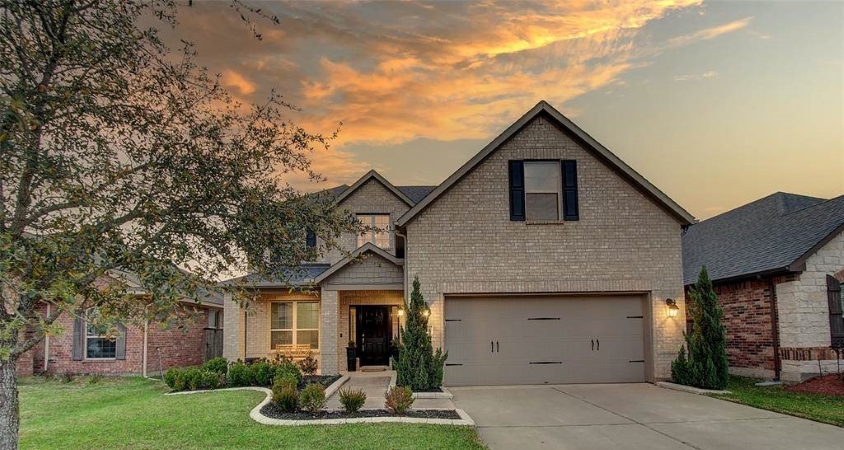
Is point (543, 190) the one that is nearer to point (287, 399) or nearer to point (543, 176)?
point (543, 176)

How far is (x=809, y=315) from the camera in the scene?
1452 cm

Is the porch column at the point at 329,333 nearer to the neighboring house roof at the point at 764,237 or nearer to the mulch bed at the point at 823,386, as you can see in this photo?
the neighboring house roof at the point at 764,237

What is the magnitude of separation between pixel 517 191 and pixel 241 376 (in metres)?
8.45

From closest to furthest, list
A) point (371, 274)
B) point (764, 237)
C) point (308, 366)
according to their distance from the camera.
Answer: point (764, 237) → point (371, 274) → point (308, 366)

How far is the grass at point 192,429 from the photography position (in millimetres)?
8656

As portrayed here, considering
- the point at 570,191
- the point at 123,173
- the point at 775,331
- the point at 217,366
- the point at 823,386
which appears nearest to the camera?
the point at 123,173

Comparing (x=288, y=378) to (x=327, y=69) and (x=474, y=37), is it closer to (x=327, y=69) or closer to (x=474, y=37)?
(x=327, y=69)

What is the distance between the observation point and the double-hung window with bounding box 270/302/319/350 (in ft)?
67.3

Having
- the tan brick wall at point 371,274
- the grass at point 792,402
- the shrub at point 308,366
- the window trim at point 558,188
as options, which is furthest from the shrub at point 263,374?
the grass at point 792,402

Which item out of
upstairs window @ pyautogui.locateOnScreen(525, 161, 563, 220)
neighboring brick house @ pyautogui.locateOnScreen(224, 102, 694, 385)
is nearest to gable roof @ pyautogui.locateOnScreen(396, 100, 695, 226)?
neighboring brick house @ pyautogui.locateOnScreen(224, 102, 694, 385)

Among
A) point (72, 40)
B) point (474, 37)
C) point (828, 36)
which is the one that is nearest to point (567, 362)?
point (474, 37)

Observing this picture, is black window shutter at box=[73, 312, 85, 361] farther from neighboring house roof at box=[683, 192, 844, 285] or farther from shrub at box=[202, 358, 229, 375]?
neighboring house roof at box=[683, 192, 844, 285]

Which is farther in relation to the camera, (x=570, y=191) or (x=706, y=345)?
(x=570, y=191)

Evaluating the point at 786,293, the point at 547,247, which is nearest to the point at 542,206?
the point at 547,247
